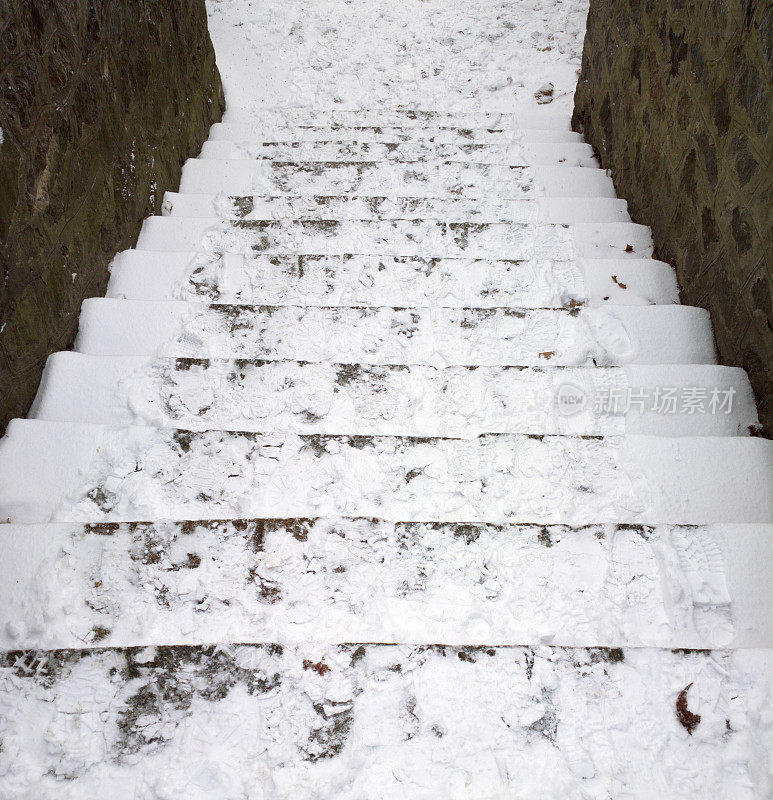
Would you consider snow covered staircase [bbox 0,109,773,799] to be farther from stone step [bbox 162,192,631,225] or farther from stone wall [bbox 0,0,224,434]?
stone step [bbox 162,192,631,225]

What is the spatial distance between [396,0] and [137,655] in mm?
5103

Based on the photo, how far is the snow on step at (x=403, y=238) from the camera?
2.01 meters

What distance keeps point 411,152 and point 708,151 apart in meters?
1.36

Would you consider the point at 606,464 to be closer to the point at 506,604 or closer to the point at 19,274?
the point at 506,604

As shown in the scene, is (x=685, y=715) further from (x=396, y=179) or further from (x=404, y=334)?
(x=396, y=179)

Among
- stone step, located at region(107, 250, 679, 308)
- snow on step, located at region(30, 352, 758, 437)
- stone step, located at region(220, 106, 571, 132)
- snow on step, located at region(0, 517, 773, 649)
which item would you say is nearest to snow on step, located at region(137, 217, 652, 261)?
stone step, located at region(107, 250, 679, 308)

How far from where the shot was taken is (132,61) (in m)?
2.06

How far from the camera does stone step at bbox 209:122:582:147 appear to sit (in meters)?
2.90

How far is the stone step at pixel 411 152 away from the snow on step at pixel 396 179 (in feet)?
0.54

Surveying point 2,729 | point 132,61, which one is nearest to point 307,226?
point 132,61

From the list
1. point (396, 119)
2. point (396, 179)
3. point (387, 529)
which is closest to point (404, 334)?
point (387, 529)

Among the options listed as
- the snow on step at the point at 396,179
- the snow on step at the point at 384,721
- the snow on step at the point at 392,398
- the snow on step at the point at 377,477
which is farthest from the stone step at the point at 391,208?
the snow on step at the point at 384,721

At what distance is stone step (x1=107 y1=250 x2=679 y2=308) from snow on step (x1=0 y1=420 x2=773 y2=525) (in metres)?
0.62

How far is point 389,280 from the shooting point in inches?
72.3
